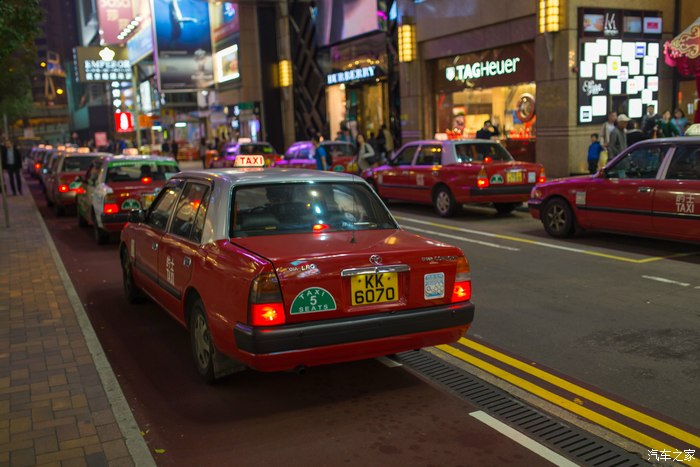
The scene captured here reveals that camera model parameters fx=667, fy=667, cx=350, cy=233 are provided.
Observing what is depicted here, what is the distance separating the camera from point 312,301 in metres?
4.24

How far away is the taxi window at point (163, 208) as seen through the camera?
6.21 meters

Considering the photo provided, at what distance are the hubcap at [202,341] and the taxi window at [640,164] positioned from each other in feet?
23.5

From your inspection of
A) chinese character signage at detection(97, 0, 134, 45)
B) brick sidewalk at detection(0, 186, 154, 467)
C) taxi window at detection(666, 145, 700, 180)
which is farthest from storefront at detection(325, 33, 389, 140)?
chinese character signage at detection(97, 0, 134, 45)

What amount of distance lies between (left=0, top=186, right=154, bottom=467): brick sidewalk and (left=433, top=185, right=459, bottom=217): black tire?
7.84 m

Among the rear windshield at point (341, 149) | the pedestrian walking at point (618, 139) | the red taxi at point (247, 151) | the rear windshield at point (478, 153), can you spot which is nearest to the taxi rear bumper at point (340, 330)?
the rear windshield at point (478, 153)

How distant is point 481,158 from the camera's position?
1374 cm

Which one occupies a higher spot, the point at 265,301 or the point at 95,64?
the point at 95,64

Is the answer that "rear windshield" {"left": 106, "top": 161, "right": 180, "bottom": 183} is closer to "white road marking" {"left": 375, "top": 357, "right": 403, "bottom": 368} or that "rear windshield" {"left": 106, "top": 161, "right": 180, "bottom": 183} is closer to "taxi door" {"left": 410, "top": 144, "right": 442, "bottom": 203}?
"taxi door" {"left": 410, "top": 144, "right": 442, "bottom": 203}

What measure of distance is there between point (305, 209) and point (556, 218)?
690 centimetres

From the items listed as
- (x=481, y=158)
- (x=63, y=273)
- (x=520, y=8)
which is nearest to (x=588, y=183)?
(x=481, y=158)

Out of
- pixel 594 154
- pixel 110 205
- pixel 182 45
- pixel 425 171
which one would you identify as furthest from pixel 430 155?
pixel 182 45

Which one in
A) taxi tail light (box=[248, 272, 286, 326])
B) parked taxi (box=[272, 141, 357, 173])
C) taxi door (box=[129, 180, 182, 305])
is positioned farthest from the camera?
parked taxi (box=[272, 141, 357, 173])

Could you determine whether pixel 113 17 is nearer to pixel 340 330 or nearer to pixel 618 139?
pixel 618 139

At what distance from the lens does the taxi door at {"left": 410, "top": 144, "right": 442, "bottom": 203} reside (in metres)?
14.1
